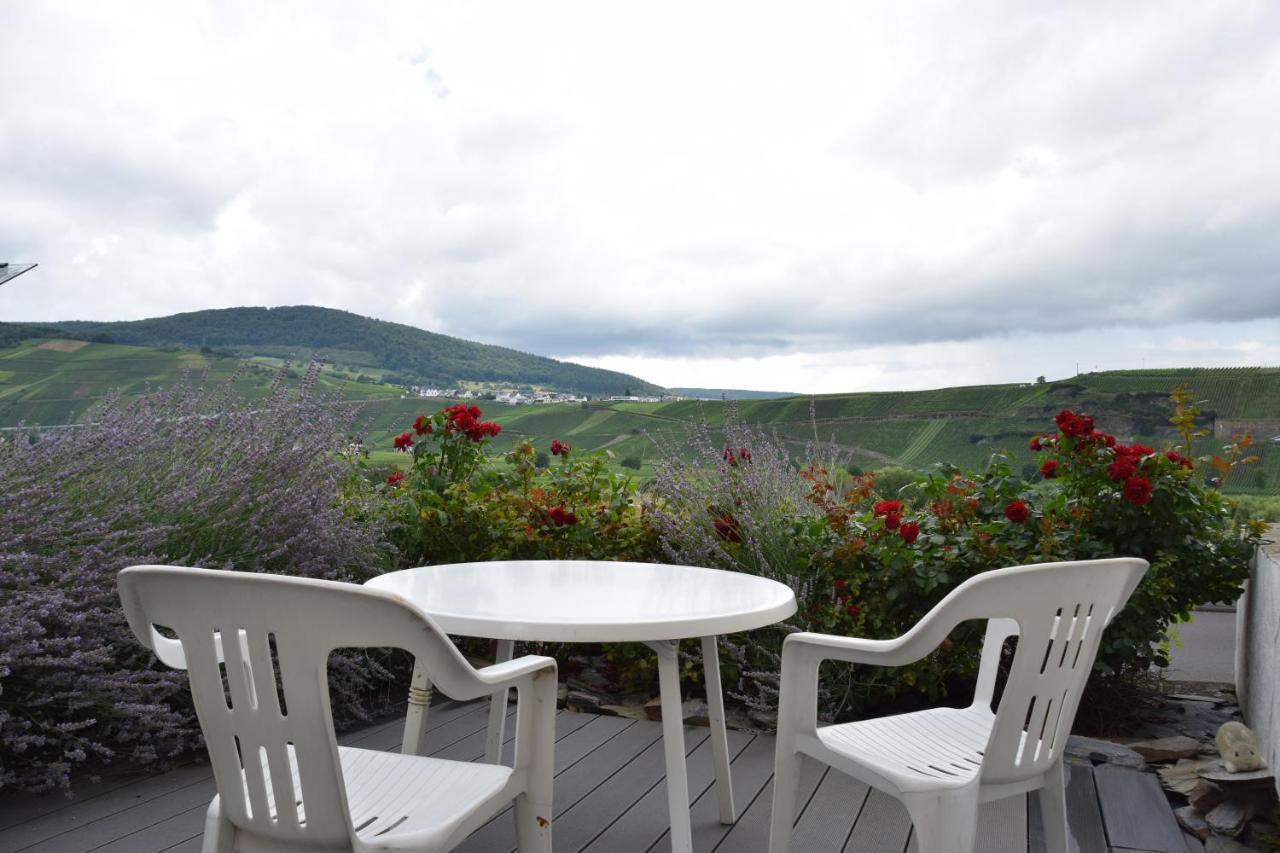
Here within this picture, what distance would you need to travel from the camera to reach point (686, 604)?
73.3 inches

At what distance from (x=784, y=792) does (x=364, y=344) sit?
40.3ft

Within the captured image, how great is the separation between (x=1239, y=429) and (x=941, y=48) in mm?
2671

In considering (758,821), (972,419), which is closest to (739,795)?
(758,821)

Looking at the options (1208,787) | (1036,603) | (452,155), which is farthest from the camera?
(452,155)

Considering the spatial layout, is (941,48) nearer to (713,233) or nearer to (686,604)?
(713,233)

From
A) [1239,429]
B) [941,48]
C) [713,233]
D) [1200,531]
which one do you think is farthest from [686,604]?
[713,233]

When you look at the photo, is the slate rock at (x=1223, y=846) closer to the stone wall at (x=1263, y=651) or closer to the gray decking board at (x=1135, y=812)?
the gray decking board at (x=1135, y=812)

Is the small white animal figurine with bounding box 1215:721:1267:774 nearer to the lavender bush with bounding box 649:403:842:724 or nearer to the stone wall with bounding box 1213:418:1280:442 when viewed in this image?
the lavender bush with bounding box 649:403:842:724

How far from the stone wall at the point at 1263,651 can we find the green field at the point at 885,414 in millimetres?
500

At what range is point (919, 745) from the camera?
172 cm

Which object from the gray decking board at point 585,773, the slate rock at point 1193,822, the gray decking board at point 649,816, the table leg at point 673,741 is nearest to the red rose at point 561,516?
the gray decking board at point 585,773

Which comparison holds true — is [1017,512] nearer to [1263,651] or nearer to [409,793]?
[1263,651]

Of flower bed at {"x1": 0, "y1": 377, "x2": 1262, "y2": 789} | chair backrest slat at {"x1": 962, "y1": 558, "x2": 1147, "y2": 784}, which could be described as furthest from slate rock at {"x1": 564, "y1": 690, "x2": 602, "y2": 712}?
chair backrest slat at {"x1": 962, "y1": 558, "x2": 1147, "y2": 784}

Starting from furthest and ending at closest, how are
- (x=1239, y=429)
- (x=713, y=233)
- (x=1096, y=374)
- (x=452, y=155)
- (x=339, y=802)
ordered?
1. (x=713, y=233)
2. (x=452, y=155)
3. (x=1096, y=374)
4. (x=1239, y=429)
5. (x=339, y=802)
